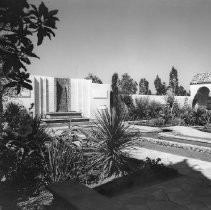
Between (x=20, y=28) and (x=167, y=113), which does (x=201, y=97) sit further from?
(x=20, y=28)

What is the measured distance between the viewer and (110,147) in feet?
17.5

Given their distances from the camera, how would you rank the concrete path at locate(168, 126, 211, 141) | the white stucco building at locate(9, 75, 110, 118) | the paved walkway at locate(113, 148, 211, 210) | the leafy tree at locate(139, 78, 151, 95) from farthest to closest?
the leafy tree at locate(139, 78, 151, 95), the white stucco building at locate(9, 75, 110, 118), the concrete path at locate(168, 126, 211, 141), the paved walkway at locate(113, 148, 211, 210)

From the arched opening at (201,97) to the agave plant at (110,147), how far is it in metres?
23.4

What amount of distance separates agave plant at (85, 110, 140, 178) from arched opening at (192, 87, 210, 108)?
23397 millimetres

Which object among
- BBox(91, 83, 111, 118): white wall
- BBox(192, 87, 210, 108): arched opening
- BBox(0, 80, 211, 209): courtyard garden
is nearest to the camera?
BBox(0, 80, 211, 209): courtyard garden

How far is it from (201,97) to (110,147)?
24093 mm

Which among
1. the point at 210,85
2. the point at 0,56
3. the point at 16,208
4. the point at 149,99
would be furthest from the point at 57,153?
the point at 210,85

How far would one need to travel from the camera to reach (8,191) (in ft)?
15.5

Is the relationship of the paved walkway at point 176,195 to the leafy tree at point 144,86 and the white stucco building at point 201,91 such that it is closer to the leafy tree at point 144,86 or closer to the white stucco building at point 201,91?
the white stucco building at point 201,91

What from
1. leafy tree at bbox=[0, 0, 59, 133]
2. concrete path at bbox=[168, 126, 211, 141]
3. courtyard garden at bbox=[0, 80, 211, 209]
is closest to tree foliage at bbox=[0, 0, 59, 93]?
leafy tree at bbox=[0, 0, 59, 133]

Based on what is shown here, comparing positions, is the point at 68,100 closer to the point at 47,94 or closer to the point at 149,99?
the point at 47,94

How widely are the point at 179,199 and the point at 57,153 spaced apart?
7.07 ft

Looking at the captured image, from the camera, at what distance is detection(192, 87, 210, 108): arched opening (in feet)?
89.6

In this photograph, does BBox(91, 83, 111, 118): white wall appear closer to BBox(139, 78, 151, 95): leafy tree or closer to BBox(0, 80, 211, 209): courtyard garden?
BBox(0, 80, 211, 209): courtyard garden
